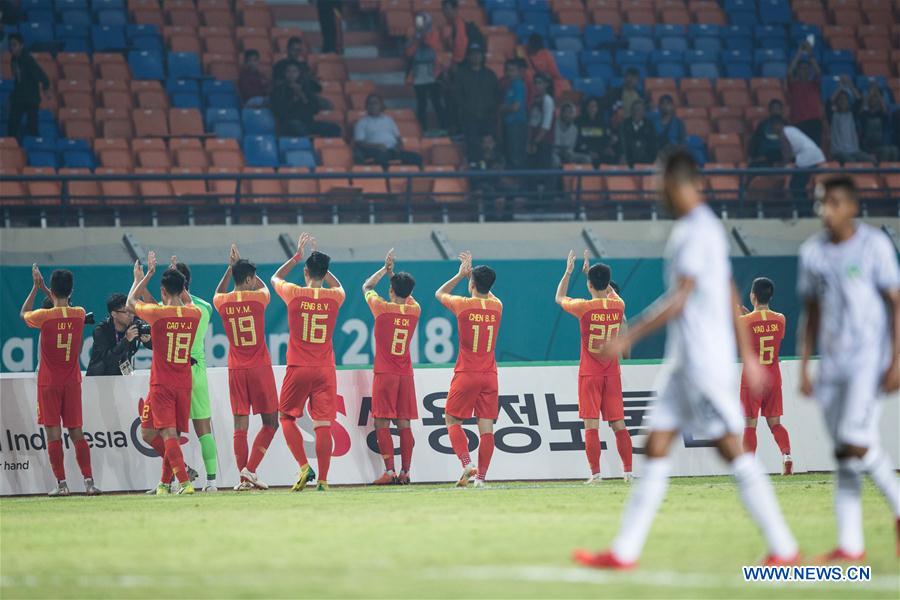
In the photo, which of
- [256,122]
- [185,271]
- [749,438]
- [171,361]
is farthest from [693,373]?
[256,122]

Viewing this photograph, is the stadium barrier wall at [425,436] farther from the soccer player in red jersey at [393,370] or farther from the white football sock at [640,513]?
the white football sock at [640,513]

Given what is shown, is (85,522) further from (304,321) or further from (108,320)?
(108,320)

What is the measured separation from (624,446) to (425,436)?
2.38 m

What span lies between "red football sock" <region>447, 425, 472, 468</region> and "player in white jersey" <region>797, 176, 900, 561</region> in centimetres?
761

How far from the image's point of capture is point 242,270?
50.6 ft

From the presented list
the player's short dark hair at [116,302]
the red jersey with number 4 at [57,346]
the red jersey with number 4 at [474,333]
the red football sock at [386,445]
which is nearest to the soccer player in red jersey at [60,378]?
the red jersey with number 4 at [57,346]

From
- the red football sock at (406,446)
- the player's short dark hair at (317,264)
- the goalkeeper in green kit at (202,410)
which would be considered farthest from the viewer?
the red football sock at (406,446)

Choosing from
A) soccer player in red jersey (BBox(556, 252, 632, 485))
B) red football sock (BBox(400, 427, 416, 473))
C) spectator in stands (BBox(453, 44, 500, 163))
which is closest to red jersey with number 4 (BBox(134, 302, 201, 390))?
red football sock (BBox(400, 427, 416, 473))

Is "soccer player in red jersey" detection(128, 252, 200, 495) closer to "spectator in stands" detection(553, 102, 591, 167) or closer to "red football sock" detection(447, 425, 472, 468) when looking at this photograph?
"red football sock" detection(447, 425, 472, 468)

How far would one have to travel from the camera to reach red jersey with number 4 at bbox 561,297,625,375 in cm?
1549

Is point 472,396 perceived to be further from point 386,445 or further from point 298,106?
point 298,106

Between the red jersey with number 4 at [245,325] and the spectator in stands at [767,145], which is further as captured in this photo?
the spectator in stands at [767,145]

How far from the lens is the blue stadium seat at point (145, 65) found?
25589 mm

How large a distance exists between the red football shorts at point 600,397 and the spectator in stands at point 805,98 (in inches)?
442
